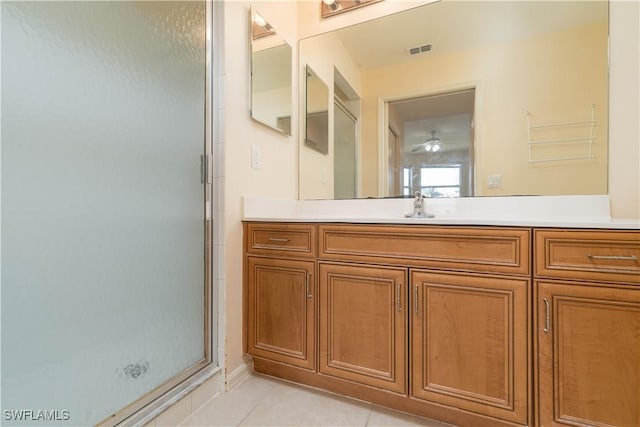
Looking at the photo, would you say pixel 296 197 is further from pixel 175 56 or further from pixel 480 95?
pixel 480 95

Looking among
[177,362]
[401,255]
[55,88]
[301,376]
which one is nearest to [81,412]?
[177,362]

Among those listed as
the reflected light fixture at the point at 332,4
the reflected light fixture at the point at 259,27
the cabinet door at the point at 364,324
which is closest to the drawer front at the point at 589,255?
the cabinet door at the point at 364,324

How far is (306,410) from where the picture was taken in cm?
131

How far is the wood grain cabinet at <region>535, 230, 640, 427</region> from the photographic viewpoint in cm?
95

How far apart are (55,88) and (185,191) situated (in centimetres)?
55

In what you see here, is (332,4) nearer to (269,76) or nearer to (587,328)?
(269,76)

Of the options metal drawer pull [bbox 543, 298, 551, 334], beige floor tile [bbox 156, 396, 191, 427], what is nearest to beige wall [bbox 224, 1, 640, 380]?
beige floor tile [bbox 156, 396, 191, 427]

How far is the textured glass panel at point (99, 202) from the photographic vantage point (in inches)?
35.6

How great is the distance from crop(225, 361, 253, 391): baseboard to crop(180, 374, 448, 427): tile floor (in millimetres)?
36

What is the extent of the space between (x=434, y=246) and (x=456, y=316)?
0.90 ft

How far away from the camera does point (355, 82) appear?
189cm

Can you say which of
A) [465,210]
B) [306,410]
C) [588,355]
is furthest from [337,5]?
[306,410]

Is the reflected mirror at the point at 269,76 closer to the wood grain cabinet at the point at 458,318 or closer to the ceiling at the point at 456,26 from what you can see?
the ceiling at the point at 456,26

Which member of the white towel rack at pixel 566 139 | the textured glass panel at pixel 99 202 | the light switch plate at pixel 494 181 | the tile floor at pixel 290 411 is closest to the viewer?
the textured glass panel at pixel 99 202
